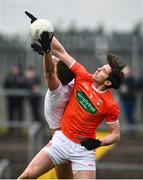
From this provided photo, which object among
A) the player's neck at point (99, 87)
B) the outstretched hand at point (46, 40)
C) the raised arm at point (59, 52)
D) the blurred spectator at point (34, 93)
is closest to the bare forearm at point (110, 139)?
the player's neck at point (99, 87)

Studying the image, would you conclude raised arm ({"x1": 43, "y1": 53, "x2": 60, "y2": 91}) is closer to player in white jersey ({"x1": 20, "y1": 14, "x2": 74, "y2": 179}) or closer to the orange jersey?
player in white jersey ({"x1": 20, "y1": 14, "x2": 74, "y2": 179})

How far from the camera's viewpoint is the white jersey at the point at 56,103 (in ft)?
36.7

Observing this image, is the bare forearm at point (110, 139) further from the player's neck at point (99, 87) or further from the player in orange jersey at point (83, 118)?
the player's neck at point (99, 87)

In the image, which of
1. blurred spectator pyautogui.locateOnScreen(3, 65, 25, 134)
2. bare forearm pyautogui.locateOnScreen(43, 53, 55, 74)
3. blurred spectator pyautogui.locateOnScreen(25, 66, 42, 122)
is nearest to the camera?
bare forearm pyautogui.locateOnScreen(43, 53, 55, 74)

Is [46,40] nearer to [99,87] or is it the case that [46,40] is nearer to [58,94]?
[58,94]

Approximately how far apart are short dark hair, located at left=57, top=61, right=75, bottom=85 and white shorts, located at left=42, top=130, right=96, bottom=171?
67 cm

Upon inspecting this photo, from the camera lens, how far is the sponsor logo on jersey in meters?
11.1

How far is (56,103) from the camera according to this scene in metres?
11.2

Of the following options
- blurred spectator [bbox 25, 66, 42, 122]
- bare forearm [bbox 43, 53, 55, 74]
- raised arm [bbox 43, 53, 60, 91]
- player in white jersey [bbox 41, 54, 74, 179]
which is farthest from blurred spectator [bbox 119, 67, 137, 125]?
bare forearm [bbox 43, 53, 55, 74]

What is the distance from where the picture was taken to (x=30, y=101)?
21.4m

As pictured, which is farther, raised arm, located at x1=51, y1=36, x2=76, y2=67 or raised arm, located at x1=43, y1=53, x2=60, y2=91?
raised arm, located at x1=51, y1=36, x2=76, y2=67

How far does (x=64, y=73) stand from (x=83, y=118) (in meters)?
0.59

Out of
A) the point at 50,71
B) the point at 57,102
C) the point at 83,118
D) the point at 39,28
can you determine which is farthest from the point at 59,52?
the point at 83,118

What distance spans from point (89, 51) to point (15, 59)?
194 centimetres
